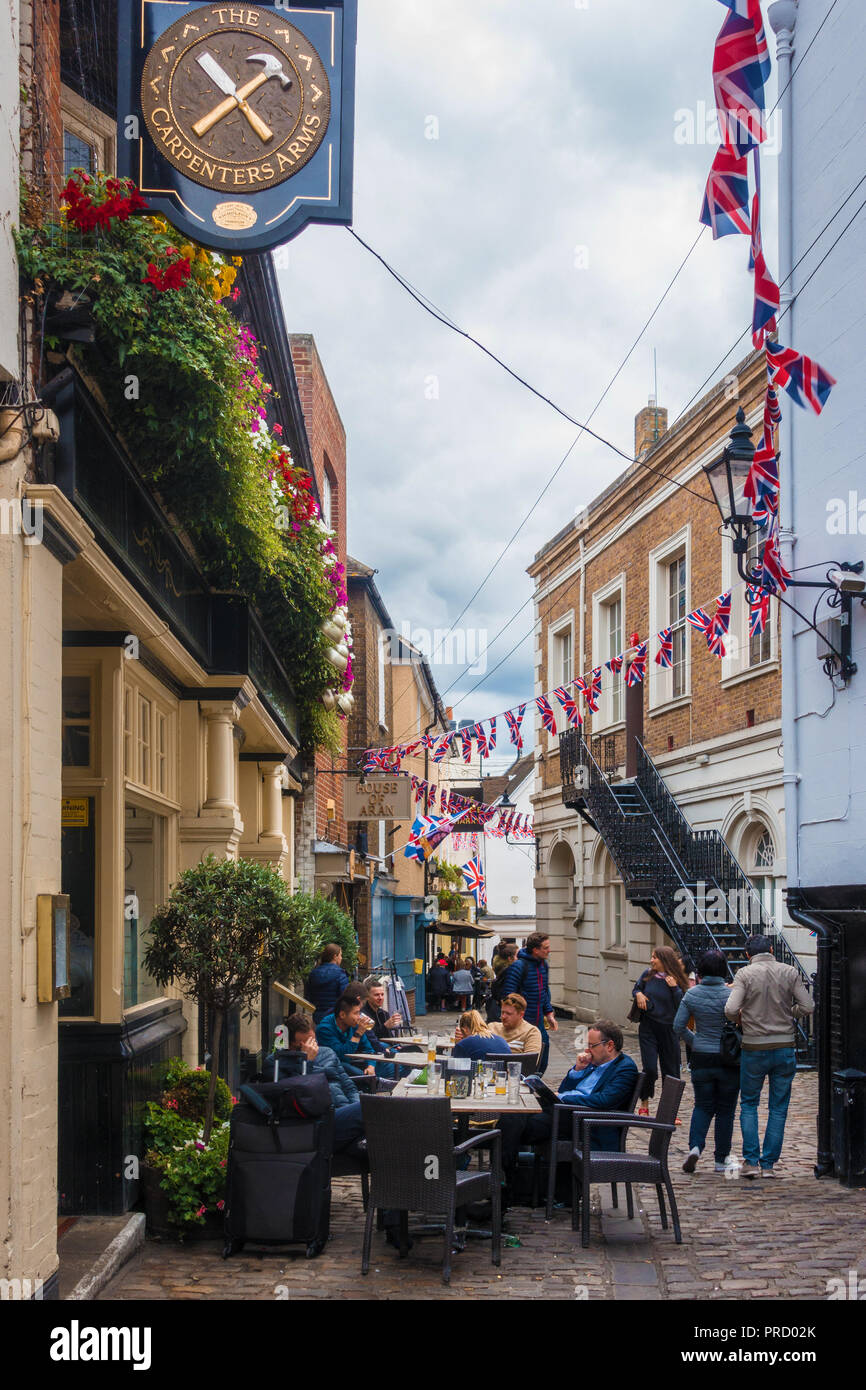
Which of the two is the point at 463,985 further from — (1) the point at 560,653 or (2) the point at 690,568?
(2) the point at 690,568

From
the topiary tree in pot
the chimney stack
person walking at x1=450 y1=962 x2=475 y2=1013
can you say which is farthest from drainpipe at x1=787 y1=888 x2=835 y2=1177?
person walking at x1=450 y1=962 x2=475 y2=1013

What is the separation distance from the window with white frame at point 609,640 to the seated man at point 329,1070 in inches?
605

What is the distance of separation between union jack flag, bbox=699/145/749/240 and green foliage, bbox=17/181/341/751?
3.31 m

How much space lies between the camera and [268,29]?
6.33 m

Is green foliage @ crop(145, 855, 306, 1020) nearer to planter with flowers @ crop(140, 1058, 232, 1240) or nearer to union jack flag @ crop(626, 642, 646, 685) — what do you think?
planter with flowers @ crop(140, 1058, 232, 1240)

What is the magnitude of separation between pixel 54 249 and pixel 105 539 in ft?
4.42

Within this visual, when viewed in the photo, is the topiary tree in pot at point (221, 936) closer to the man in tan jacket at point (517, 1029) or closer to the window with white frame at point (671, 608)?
the man in tan jacket at point (517, 1029)

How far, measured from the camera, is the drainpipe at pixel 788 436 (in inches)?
464

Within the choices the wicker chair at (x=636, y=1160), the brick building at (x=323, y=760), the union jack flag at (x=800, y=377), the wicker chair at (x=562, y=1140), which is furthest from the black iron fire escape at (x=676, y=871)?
the union jack flag at (x=800, y=377)

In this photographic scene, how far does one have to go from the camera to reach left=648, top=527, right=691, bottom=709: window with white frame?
20.6m

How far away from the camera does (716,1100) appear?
9945mm

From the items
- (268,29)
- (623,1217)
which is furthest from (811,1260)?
(268,29)

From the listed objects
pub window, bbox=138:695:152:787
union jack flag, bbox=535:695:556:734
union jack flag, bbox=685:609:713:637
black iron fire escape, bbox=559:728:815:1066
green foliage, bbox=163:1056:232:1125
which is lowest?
green foliage, bbox=163:1056:232:1125

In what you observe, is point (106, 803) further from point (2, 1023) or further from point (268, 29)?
point (268, 29)
